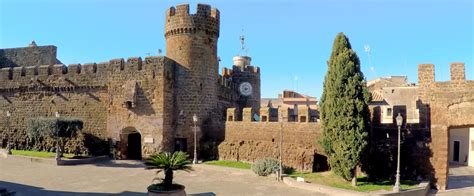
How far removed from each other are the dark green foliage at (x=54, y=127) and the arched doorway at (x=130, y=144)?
8.82 ft

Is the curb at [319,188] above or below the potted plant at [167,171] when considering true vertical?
below

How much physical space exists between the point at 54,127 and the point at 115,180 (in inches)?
270

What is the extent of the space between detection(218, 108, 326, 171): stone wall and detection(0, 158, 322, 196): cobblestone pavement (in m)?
2.28

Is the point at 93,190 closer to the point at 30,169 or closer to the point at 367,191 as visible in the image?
the point at 30,169

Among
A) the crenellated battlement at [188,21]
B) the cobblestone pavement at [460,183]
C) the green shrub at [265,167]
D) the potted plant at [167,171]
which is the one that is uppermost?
the crenellated battlement at [188,21]

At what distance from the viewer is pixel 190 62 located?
867 inches

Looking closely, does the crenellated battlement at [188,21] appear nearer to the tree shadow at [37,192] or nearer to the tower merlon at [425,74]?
the tree shadow at [37,192]

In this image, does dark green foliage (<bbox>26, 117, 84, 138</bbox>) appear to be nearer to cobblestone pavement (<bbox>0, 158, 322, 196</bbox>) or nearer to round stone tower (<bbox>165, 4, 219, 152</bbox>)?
cobblestone pavement (<bbox>0, 158, 322, 196</bbox>)

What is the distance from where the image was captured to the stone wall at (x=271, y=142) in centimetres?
1852

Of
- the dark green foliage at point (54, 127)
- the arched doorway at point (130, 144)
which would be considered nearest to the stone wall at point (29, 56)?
the dark green foliage at point (54, 127)

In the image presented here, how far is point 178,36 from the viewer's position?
72.9ft

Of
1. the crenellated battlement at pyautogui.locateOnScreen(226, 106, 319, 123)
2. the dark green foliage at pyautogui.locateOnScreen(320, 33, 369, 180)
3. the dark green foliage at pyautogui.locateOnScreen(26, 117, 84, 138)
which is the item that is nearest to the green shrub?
the crenellated battlement at pyautogui.locateOnScreen(226, 106, 319, 123)

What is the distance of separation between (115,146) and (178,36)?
7.79 metres

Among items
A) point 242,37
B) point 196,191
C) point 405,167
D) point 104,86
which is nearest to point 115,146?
point 104,86
